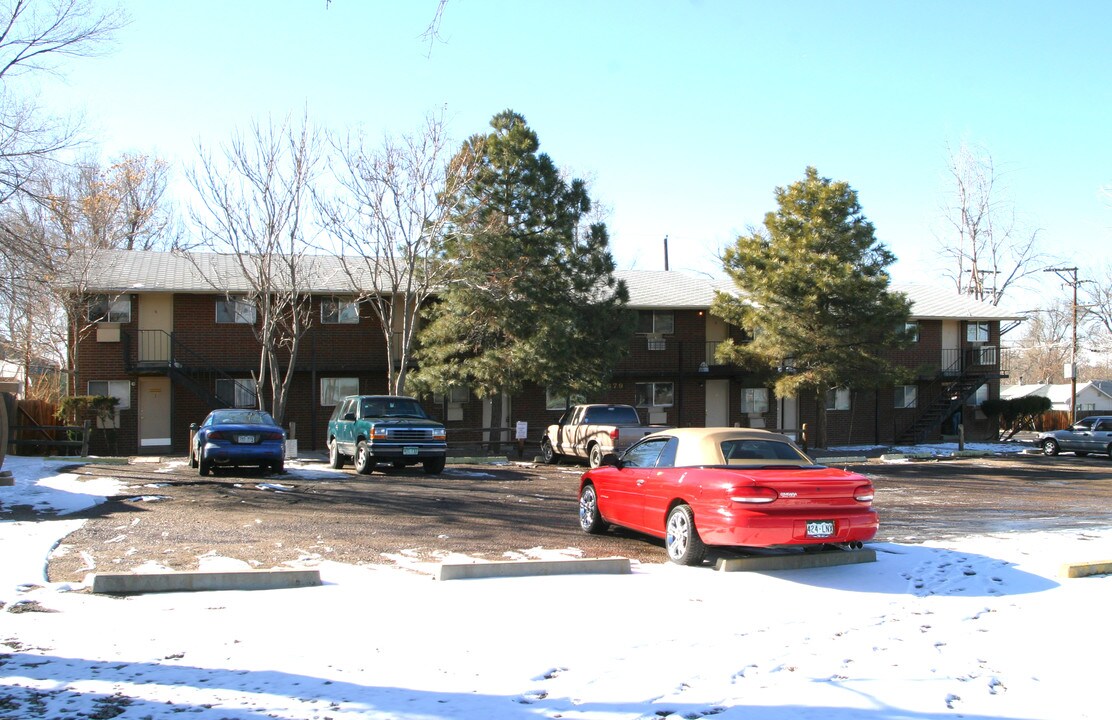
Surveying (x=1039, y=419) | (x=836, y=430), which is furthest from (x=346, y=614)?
(x=1039, y=419)

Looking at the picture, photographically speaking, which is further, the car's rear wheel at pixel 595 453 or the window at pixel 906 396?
the window at pixel 906 396

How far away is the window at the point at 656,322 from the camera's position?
3522cm

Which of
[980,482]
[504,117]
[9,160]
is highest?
[504,117]

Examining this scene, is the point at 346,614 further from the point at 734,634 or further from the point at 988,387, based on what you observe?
the point at 988,387

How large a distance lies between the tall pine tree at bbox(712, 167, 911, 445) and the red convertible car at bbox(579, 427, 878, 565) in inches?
800

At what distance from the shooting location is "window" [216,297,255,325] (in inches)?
1223

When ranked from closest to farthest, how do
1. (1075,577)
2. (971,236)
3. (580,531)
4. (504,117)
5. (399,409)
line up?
(1075,577) < (580,531) < (399,409) < (504,117) < (971,236)

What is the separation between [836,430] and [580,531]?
2729cm

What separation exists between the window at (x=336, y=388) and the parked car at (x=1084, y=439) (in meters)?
25.5

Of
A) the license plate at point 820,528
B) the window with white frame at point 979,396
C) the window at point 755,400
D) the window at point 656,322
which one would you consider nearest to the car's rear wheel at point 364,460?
the license plate at point 820,528

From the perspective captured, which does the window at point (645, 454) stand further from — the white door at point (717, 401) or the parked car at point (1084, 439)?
the parked car at point (1084, 439)

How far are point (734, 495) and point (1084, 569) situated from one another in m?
3.81

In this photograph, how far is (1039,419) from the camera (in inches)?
2141

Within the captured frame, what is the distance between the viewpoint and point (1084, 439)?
33844 mm
